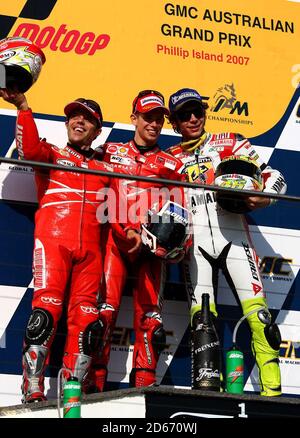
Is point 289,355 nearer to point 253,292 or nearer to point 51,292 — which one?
point 253,292

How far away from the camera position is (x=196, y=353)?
4.39m

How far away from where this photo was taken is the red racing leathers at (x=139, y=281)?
4.54 m

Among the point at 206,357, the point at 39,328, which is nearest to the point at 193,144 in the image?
the point at 206,357

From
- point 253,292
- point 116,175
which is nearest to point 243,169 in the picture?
point 253,292

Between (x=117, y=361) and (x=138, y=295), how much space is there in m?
0.40

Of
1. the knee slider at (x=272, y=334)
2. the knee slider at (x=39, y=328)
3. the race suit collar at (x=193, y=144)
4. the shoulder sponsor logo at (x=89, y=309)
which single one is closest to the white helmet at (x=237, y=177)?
the race suit collar at (x=193, y=144)

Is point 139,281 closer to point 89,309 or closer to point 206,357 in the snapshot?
point 89,309

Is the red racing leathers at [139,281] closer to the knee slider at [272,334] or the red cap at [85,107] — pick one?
the red cap at [85,107]

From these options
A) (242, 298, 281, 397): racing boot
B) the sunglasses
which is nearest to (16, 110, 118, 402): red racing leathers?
the sunglasses

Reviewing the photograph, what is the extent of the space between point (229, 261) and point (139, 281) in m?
0.39

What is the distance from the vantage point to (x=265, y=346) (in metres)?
4.57

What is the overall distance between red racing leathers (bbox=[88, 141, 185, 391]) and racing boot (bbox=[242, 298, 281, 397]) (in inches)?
15.2

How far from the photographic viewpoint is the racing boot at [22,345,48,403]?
4258mm

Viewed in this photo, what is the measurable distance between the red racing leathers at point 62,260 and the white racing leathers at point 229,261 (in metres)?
0.42
